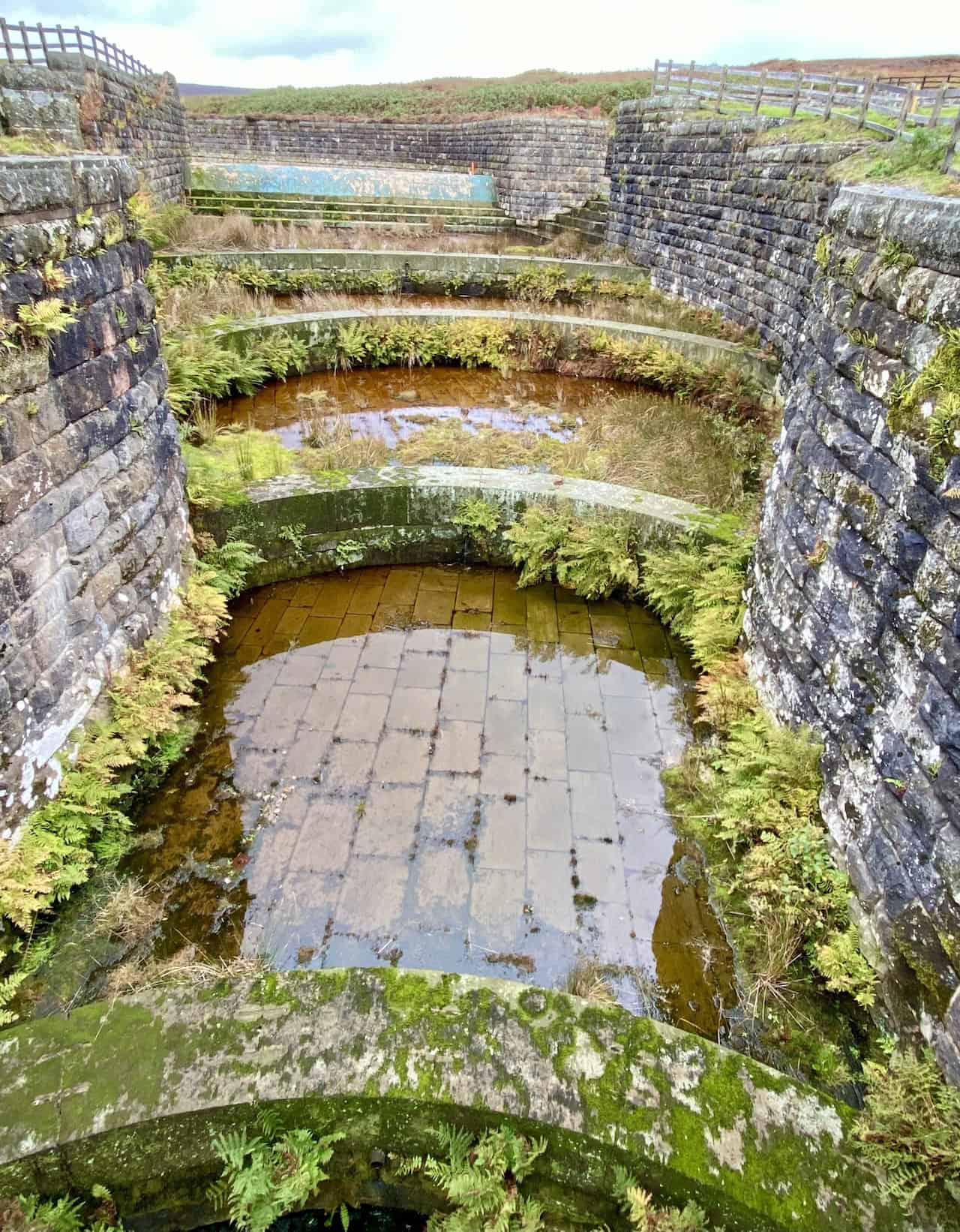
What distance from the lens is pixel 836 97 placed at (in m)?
10.5

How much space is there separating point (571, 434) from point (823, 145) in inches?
210

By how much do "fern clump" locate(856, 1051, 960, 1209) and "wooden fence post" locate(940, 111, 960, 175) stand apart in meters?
7.60

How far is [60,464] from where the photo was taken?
3346mm

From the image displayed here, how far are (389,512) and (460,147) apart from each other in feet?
73.7

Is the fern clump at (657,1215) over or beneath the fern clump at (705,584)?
beneath

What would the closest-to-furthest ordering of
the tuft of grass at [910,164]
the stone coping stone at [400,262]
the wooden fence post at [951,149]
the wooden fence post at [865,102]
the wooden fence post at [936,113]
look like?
the wooden fence post at [951,149] < the tuft of grass at [910,164] < the wooden fence post at [936,113] < the wooden fence post at [865,102] < the stone coping stone at [400,262]

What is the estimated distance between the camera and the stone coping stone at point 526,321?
9.21m

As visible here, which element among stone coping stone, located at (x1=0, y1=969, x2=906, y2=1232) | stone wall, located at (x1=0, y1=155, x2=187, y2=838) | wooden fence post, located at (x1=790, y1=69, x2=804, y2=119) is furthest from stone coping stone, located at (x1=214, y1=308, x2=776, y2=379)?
stone coping stone, located at (x1=0, y1=969, x2=906, y2=1232)

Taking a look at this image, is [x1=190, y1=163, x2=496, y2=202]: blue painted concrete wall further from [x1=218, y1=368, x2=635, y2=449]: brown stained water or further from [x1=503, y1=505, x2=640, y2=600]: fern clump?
[x1=503, y1=505, x2=640, y2=600]: fern clump

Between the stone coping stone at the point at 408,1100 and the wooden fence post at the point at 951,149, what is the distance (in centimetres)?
795

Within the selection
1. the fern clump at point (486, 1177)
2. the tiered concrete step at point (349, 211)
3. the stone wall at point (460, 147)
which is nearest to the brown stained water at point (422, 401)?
the fern clump at point (486, 1177)

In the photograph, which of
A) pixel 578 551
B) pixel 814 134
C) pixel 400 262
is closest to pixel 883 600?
pixel 578 551

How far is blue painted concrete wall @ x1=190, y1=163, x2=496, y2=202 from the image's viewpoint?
56.0 feet

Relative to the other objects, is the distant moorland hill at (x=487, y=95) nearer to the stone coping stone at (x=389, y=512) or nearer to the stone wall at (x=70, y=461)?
the stone coping stone at (x=389, y=512)
